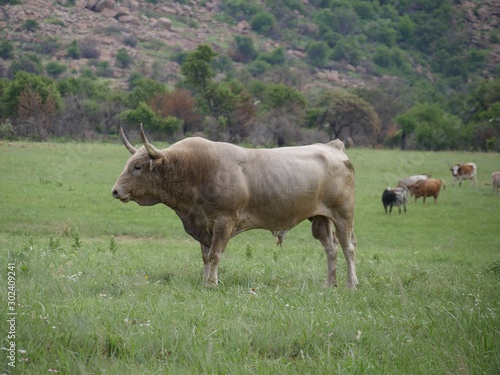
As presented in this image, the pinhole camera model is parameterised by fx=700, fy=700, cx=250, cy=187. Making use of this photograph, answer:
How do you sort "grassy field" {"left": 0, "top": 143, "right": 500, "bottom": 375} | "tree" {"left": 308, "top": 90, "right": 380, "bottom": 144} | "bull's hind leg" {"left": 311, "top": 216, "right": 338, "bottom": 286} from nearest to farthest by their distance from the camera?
"grassy field" {"left": 0, "top": 143, "right": 500, "bottom": 375} < "bull's hind leg" {"left": 311, "top": 216, "right": 338, "bottom": 286} < "tree" {"left": 308, "top": 90, "right": 380, "bottom": 144}

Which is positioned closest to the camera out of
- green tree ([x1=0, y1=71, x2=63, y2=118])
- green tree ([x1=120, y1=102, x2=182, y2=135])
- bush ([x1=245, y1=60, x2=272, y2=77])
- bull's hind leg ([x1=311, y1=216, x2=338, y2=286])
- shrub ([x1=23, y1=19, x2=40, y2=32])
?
bull's hind leg ([x1=311, y1=216, x2=338, y2=286])

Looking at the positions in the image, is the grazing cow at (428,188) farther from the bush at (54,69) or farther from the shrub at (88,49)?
the shrub at (88,49)

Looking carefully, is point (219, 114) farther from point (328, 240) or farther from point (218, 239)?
point (218, 239)

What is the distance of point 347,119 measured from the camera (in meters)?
65.1

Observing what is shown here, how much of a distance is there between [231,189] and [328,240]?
170cm

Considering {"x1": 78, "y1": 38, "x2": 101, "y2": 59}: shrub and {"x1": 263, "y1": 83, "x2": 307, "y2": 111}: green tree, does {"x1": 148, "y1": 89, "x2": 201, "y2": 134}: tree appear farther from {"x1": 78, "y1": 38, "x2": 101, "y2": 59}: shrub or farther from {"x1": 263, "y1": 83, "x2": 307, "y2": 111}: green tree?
{"x1": 78, "y1": 38, "x2": 101, "y2": 59}: shrub

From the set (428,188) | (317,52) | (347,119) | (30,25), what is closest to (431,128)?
(347,119)

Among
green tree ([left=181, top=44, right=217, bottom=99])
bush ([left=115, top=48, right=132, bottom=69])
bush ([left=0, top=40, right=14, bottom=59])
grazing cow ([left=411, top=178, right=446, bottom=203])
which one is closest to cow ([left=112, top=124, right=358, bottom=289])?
grazing cow ([left=411, top=178, right=446, bottom=203])

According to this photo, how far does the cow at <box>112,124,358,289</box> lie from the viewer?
8.47m

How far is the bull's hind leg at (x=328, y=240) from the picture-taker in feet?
29.7

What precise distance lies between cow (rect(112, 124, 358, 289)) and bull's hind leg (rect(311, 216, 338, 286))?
0.6 inches

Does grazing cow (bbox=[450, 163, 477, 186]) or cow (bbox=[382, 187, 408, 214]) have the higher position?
cow (bbox=[382, 187, 408, 214])

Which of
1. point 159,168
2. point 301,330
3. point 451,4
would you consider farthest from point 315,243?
point 451,4

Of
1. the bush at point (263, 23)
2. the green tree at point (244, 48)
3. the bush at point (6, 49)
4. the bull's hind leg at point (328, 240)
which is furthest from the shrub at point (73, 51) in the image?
the bull's hind leg at point (328, 240)
